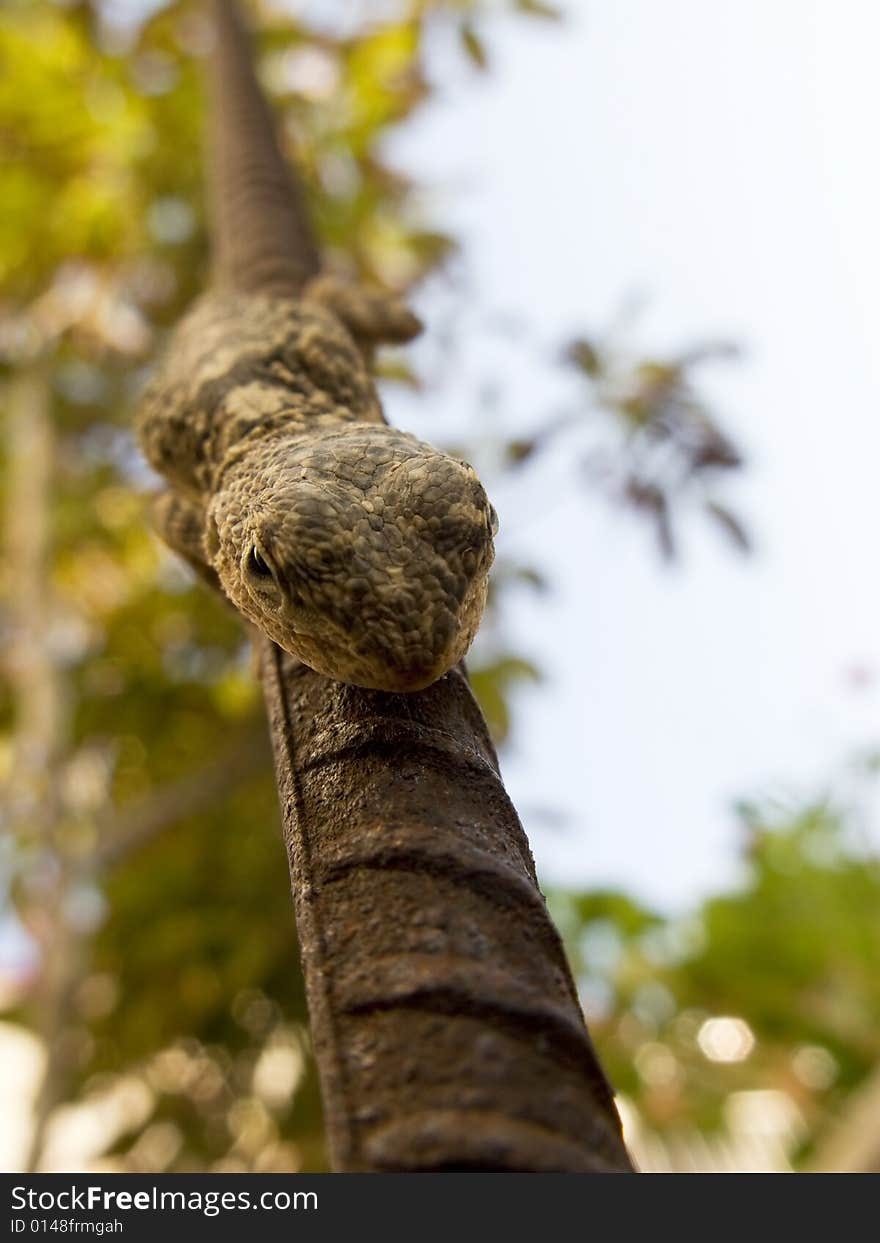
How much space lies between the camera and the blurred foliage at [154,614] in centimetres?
407

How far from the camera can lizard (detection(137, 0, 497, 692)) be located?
920 millimetres

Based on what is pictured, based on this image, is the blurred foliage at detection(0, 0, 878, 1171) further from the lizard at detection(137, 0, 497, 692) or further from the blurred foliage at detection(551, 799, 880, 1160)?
the lizard at detection(137, 0, 497, 692)

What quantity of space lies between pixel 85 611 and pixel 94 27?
2654 mm

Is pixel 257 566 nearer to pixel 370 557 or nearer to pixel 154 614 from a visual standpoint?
pixel 370 557

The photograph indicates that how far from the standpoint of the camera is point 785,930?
22.2ft

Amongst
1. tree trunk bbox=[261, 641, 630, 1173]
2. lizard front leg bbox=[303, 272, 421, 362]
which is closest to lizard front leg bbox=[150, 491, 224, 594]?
lizard front leg bbox=[303, 272, 421, 362]

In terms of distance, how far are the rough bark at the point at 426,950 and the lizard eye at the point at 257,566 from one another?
137mm

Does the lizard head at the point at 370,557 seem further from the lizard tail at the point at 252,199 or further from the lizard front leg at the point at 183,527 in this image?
the lizard tail at the point at 252,199

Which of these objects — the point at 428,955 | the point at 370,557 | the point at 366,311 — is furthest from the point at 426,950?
the point at 366,311

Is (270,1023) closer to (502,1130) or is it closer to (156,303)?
(156,303)

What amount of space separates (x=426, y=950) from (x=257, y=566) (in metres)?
0.44

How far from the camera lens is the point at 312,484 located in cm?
96

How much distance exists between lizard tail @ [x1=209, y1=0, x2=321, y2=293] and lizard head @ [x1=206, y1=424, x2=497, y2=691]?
849mm

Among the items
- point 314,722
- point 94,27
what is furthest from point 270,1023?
point 94,27
